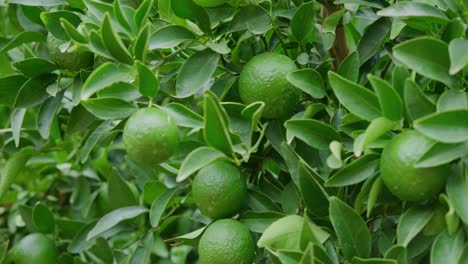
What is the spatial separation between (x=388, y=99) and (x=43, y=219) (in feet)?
2.80

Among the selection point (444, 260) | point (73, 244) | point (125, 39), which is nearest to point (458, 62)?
point (444, 260)

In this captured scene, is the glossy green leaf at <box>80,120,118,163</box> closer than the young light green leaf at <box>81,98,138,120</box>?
No

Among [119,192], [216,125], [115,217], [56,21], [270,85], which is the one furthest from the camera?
[119,192]

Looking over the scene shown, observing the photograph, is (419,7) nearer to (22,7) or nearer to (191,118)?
(191,118)

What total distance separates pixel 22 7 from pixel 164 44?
13.9 inches

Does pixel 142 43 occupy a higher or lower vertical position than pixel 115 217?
higher

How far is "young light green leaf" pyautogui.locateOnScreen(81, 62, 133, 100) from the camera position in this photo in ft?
2.87

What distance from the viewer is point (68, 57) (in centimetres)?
109

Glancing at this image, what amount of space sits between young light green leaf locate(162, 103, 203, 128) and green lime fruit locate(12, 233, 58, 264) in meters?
0.56

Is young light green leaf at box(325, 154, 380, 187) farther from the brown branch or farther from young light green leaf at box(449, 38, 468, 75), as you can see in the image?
the brown branch

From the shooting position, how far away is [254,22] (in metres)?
1.00

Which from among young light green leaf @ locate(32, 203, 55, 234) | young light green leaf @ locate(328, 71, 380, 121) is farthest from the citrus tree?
young light green leaf @ locate(32, 203, 55, 234)

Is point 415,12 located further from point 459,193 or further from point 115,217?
point 115,217

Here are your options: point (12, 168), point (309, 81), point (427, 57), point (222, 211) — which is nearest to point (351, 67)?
point (309, 81)
